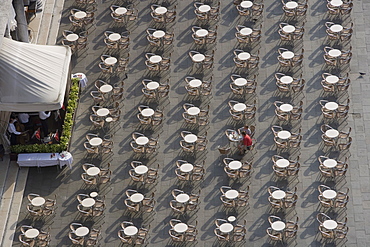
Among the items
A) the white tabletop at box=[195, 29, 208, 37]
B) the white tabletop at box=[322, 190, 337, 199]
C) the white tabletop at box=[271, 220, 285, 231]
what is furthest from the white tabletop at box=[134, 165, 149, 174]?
the white tabletop at box=[195, 29, 208, 37]

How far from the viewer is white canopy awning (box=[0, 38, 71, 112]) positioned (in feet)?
122

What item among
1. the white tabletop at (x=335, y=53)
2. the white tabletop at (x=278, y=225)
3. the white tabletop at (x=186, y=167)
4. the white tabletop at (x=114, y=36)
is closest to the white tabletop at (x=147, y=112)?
the white tabletop at (x=186, y=167)

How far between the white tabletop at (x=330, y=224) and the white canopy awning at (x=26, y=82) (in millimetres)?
12328

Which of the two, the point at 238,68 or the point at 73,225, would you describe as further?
the point at 238,68

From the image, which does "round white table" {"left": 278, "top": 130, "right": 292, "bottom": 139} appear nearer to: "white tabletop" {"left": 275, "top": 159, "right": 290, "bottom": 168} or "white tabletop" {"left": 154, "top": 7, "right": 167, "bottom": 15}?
"white tabletop" {"left": 275, "top": 159, "right": 290, "bottom": 168}

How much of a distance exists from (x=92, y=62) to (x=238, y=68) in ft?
23.9

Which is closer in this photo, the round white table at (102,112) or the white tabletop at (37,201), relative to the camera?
the white tabletop at (37,201)

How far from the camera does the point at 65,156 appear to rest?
38.6m

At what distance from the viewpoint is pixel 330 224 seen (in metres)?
35.9

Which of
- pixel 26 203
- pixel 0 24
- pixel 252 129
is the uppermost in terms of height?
pixel 0 24

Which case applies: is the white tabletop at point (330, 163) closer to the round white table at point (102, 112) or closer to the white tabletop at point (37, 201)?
the round white table at point (102, 112)

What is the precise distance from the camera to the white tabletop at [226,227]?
3600 cm

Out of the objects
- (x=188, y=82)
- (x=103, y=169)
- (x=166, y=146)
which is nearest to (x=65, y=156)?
(x=103, y=169)

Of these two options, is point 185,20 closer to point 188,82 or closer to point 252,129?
point 188,82
